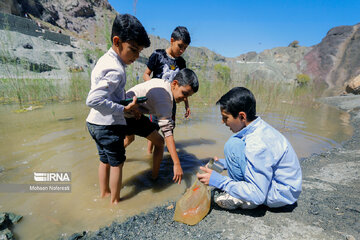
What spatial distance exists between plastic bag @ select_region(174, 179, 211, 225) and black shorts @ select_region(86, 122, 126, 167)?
637mm

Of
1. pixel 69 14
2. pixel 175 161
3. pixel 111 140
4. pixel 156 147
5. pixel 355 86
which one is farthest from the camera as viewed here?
pixel 69 14

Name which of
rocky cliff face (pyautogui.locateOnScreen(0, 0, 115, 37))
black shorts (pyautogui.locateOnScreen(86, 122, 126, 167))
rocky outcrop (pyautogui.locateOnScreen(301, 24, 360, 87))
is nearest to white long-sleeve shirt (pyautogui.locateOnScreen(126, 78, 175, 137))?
black shorts (pyautogui.locateOnScreen(86, 122, 126, 167))

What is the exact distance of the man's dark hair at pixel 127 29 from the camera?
1484mm

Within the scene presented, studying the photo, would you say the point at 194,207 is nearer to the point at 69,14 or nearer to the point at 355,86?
the point at 355,86

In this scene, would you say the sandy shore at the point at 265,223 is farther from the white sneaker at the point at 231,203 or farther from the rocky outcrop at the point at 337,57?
the rocky outcrop at the point at 337,57

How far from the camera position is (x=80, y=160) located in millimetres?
2668

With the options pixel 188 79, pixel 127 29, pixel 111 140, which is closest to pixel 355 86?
pixel 188 79

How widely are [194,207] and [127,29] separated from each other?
1.42 m

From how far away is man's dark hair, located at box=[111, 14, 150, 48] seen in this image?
1.48m

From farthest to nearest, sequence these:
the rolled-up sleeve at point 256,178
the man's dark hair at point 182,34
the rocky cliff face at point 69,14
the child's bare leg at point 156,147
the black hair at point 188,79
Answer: the rocky cliff face at point 69,14 → the man's dark hair at point 182,34 → the child's bare leg at point 156,147 → the black hair at point 188,79 → the rolled-up sleeve at point 256,178

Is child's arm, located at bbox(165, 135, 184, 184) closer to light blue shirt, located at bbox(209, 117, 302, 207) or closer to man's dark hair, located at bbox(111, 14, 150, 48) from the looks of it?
light blue shirt, located at bbox(209, 117, 302, 207)

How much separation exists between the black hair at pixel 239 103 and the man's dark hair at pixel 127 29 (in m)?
0.81

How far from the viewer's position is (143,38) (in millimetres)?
1558

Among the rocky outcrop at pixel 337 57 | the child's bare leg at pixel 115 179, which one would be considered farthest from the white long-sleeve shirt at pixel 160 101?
the rocky outcrop at pixel 337 57
